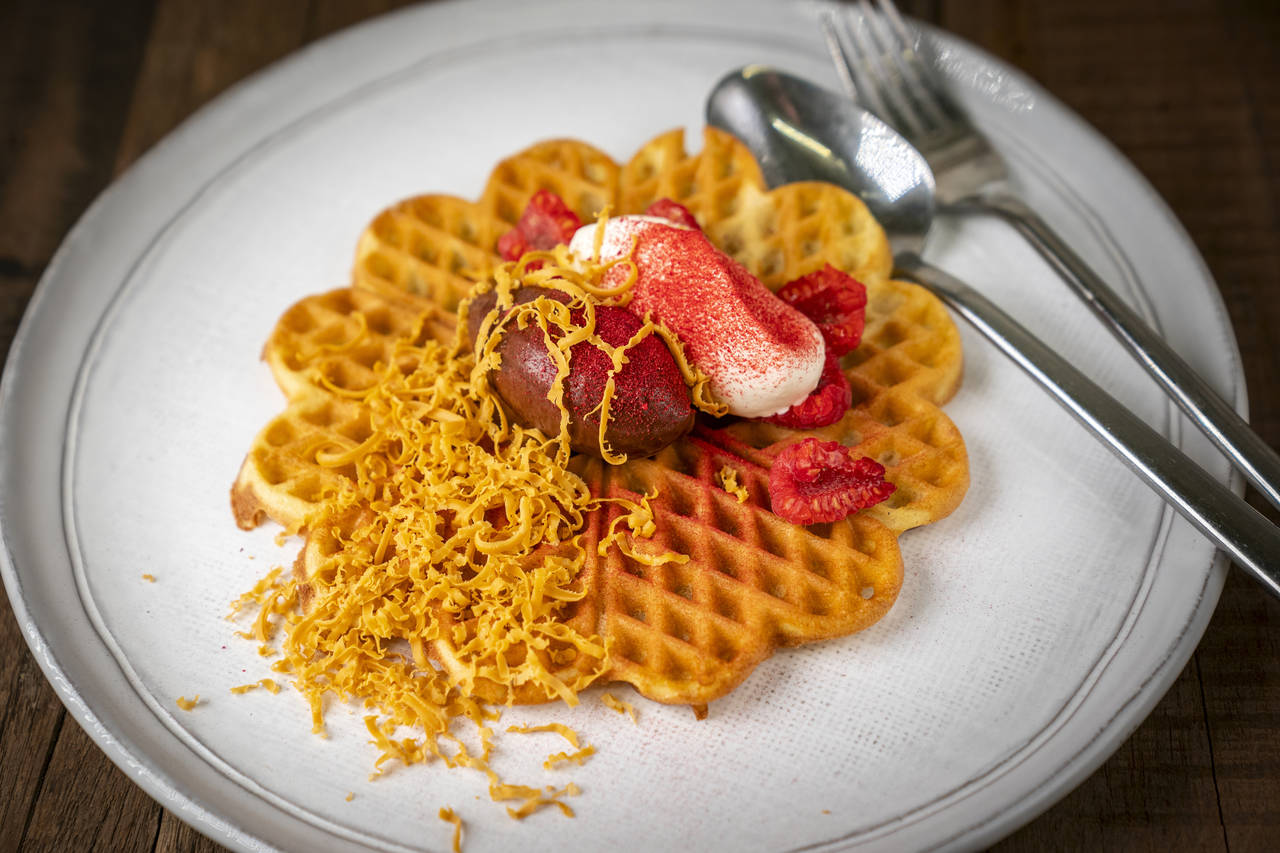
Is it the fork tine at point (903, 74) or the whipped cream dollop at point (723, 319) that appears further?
the fork tine at point (903, 74)

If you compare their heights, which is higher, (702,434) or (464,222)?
(464,222)

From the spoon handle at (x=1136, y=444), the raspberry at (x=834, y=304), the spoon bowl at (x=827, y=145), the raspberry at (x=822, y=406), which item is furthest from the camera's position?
the spoon bowl at (x=827, y=145)

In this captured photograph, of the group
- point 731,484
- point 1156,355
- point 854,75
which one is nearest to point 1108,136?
point 854,75

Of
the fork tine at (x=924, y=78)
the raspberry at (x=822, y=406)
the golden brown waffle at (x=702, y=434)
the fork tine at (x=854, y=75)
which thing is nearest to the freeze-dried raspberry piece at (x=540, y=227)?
the golden brown waffle at (x=702, y=434)

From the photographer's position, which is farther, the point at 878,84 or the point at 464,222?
the point at 878,84

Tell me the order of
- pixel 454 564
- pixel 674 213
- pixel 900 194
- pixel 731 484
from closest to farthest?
pixel 454 564
pixel 731 484
pixel 674 213
pixel 900 194

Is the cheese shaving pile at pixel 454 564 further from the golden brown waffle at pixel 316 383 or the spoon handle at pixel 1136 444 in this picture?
the spoon handle at pixel 1136 444

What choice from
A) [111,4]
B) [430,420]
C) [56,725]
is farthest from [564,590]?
[111,4]

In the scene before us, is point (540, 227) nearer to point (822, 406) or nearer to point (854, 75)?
point (822, 406)
